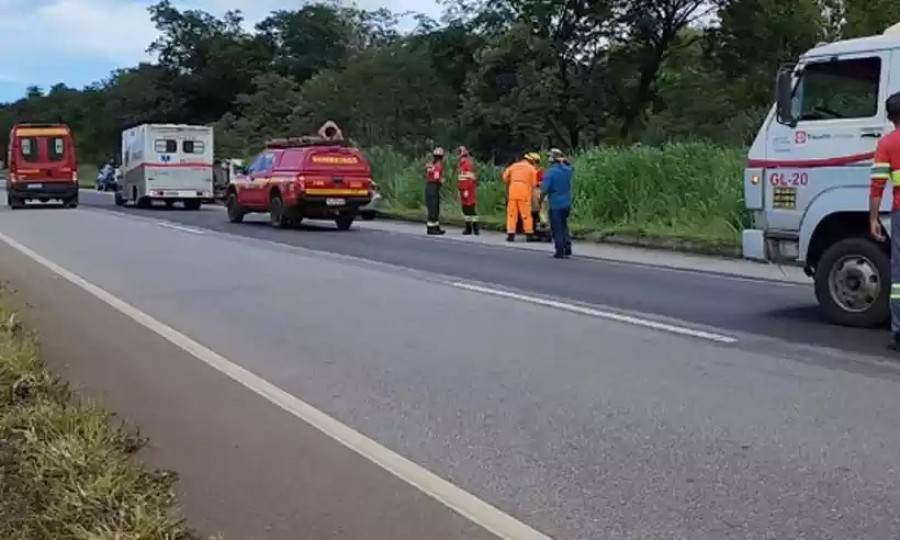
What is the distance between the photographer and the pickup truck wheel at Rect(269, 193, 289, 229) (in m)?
27.1

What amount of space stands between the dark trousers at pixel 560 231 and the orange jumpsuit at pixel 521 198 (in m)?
4.13

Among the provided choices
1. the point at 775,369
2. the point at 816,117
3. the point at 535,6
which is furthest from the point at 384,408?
the point at 535,6

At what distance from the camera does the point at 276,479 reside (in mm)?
5875

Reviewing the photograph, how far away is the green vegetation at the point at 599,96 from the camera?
920 inches

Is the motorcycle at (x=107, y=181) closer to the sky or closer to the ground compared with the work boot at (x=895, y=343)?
closer to the ground

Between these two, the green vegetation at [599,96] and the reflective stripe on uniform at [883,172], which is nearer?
the reflective stripe on uniform at [883,172]

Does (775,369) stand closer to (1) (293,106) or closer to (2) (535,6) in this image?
(2) (535,6)

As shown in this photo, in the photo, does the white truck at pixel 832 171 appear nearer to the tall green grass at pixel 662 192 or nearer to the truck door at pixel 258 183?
the tall green grass at pixel 662 192

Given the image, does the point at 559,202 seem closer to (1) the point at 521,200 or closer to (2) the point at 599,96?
(1) the point at 521,200

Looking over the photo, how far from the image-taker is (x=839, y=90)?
1066 centimetres

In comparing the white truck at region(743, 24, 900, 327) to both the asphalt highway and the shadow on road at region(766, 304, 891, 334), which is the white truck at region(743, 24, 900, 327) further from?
the asphalt highway

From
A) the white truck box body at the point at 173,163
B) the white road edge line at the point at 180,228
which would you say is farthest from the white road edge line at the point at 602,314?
the white truck box body at the point at 173,163

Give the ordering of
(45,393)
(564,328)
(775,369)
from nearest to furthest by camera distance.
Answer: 1. (45,393)
2. (775,369)
3. (564,328)

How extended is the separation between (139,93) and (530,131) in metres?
51.1
